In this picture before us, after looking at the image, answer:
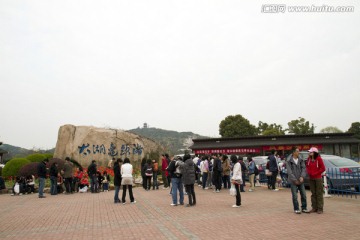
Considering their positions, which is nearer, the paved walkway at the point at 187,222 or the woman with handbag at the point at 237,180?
the paved walkway at the point at 187,222

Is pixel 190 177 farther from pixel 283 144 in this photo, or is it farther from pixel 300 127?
pixel 300 127

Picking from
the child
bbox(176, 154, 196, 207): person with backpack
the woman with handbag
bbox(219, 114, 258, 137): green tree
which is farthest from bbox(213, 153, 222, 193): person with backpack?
bbox(219, 114, 258, 137): green tree

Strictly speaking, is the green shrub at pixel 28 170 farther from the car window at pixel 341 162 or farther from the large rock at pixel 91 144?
the car window at pixel 341 162

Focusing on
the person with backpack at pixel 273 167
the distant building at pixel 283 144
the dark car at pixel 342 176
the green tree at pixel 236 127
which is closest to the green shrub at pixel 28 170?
the person with backpack at pixel 273 167

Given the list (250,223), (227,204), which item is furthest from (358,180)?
(250,223)

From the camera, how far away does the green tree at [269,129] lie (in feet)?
190

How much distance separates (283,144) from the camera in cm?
3534

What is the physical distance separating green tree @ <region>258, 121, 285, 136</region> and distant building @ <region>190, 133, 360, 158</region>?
21150 mm

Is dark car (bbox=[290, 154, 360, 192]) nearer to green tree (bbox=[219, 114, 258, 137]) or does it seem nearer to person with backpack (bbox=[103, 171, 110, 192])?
person with backpack (bbox=[103, 171, 110, 192])

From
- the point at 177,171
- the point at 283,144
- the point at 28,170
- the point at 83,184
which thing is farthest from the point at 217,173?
the point at 283,144

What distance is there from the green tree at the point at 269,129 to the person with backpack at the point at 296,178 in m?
50.0

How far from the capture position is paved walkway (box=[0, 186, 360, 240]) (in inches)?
258

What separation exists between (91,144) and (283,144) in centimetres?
2229

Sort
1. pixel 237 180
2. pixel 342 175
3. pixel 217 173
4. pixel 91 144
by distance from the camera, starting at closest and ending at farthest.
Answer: pixel 237 180, pixel 342 175, pixel 217 173, pixel 91 144
